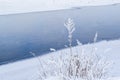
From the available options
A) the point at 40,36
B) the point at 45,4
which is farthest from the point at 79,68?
the point at 45,4

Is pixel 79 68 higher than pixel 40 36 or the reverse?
higher

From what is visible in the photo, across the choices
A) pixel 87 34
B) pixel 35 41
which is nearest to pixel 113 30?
pixel 87 34

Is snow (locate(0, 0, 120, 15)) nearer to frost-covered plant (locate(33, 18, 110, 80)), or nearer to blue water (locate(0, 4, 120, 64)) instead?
blue water (locate(0, 4, 120, 64))

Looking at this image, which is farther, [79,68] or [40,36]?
[40,36]

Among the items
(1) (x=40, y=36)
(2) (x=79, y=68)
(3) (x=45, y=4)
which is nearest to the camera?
(2) (x=79, y=68)

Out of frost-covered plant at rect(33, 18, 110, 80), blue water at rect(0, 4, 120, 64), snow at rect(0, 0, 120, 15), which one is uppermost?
frost-covered plant at rect(33, 18, 110, 80)

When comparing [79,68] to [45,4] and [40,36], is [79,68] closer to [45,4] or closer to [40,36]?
[40,36]

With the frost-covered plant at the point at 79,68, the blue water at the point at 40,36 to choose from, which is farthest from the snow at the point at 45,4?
the frost-covered plant at the point at 79,68

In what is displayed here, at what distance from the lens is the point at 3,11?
23547mm

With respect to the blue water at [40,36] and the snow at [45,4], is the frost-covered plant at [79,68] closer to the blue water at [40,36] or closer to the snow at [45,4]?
the blue water at [40,36]

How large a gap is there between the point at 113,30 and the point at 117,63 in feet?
24.9

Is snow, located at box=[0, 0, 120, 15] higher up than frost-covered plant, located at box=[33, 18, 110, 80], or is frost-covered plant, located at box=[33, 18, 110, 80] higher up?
frost-covered plant, located at box=[33, 18, 110, 80]

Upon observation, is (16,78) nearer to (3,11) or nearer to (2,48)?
(2,48)

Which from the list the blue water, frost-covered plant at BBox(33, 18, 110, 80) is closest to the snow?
the blue water
